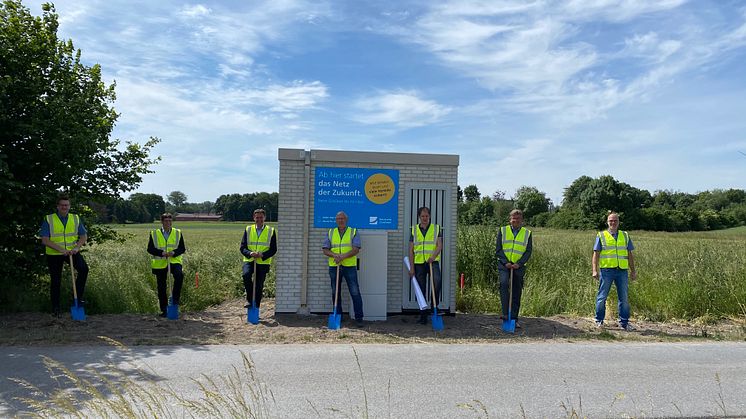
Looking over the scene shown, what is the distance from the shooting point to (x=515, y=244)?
8703 millimetres

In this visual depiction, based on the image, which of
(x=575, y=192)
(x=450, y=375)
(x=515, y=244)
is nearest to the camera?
(x=450, y=375)

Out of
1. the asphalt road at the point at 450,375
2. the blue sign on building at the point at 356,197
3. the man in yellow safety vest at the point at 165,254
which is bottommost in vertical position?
the asphalt road at the point at 450,375

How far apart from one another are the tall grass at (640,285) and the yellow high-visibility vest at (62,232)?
6.81 m

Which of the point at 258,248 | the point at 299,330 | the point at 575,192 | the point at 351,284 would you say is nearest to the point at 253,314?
the point at 299,330

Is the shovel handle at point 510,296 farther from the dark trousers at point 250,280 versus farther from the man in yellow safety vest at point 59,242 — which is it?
the man in yellow safety vest at point 59,242

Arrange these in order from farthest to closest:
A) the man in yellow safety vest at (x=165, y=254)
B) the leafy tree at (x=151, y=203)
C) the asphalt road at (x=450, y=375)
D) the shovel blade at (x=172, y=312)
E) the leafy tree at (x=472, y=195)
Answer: the leafy tree at (x=151, y=203), the leafy tree at (x=472, y=195), the man in yellow safety vest at (x=165, y=254), the shovel blade at (x=172, y=312), the asphalt road at (x=450, y=375)

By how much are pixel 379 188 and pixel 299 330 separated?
282cm

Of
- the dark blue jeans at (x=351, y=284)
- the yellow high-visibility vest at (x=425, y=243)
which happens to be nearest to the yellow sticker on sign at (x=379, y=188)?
the yellow high-visibility vest at (x=425, y=243)

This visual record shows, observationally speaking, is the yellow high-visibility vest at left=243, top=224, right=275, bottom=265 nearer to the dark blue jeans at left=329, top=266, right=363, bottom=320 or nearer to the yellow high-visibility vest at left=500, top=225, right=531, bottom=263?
the dark blue jeans at left=329, top=266, right=363, bottom=320

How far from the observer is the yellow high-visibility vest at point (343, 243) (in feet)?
28.8

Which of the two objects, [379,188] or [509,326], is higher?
[379,188]

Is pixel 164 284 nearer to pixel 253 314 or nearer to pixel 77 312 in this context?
pixel 77 312

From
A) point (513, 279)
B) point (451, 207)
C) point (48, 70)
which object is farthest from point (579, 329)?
point (48, 70)

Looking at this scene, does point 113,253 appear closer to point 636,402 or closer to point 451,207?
point 451,207
